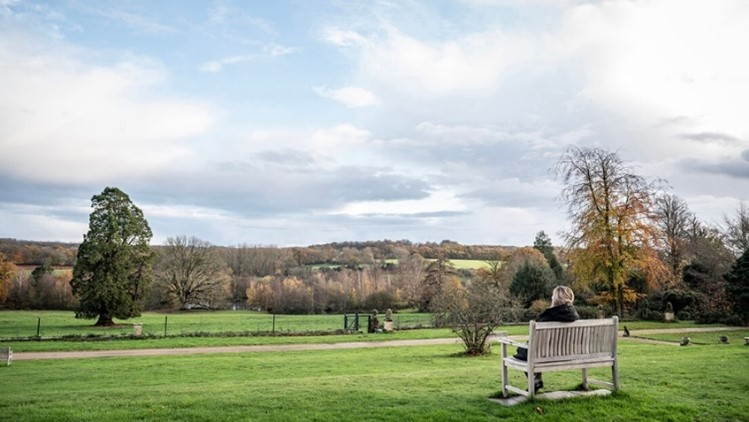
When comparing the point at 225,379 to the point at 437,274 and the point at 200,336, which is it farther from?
the point at 437,274

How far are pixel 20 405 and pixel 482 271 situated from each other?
54690 mm

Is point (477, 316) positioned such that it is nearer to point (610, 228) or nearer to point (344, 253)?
point (610, 228)

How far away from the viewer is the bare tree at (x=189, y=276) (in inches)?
2309

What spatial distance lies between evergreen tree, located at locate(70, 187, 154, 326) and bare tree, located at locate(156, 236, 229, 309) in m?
24.3

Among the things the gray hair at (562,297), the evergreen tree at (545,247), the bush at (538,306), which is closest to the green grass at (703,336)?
the bush at (538,306)

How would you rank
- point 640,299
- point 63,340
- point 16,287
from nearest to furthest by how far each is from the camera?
point 63,340, point 640,299, point 16,287

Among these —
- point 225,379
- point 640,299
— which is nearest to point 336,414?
point 225,379

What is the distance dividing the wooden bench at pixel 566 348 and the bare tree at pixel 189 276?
56474 millimetres

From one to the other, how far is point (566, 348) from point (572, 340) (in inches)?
6.0

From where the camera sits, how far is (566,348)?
7316mm

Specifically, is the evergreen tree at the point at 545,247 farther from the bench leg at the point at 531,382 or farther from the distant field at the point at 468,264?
the bench leg at the point at 531,382

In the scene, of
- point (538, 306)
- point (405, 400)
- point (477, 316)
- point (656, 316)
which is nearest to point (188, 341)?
point (477, 316)

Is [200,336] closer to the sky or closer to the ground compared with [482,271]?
closer to the ground

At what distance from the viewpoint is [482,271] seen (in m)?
59.4
